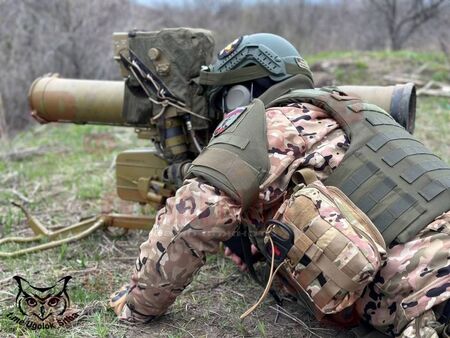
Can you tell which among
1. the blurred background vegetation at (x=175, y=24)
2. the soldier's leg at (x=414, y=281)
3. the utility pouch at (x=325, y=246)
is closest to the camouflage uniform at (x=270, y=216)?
the soldier's leg at (x=414, y=281)

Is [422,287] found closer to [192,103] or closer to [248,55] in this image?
[248,55]

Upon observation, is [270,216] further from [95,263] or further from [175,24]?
[175,24]

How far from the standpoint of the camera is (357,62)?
1012cm

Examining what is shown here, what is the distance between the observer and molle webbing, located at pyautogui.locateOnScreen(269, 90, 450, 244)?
217cm

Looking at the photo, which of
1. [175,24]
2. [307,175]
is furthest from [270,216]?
[175,24]

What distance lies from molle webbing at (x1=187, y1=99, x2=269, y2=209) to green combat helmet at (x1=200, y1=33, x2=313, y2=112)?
0.45m

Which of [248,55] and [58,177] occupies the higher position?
[248,55]

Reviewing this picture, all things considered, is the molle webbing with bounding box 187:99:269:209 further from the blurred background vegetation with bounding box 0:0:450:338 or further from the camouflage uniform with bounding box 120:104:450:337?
the blurred background vegetation with bounding box 0:0:450:338

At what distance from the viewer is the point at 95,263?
334 centimetres

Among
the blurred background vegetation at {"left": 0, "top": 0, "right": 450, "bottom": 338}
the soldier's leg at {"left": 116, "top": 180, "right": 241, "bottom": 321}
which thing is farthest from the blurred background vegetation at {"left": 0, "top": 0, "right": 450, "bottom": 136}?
the soldier's leg at {"left": 116, "top": 180, "right": 241, "bottom": 321}

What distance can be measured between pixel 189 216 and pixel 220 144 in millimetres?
302

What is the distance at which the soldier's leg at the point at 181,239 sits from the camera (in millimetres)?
2217

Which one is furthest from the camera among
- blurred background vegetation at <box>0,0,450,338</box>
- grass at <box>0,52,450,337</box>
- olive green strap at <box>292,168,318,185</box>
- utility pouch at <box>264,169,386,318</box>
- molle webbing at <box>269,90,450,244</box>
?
blurred background vegetation at <box>0,0,450,338</box>

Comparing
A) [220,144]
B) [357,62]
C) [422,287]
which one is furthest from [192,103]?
[357,62]
